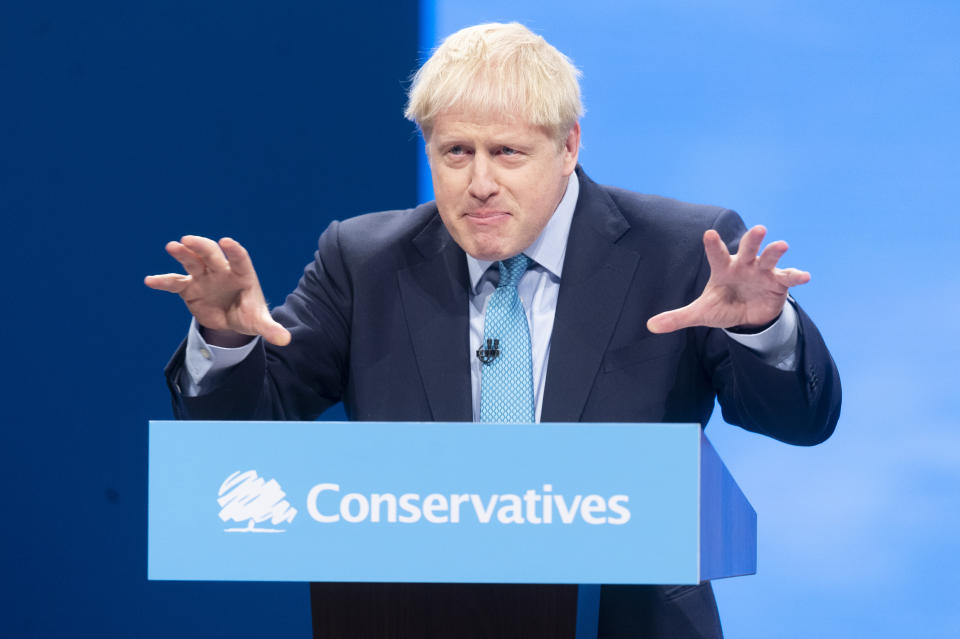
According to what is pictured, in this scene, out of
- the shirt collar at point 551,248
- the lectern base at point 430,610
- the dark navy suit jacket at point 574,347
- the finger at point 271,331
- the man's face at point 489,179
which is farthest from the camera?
the shirt collar at point 551,248

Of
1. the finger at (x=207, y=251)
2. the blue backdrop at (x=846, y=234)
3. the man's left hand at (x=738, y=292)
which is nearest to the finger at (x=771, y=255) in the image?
the man's left hand at (x=738, y=292)

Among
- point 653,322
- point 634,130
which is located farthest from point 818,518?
point 653,322

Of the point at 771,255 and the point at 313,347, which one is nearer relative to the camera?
the point at 771,255

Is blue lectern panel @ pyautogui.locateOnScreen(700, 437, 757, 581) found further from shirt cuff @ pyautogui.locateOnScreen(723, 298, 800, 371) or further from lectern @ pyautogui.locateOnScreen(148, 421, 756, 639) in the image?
shirt cuff @ pyautogui.locateOnScreen(723, 298, 800, 371)

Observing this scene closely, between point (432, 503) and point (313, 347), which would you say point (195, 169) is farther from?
point (432, 503)

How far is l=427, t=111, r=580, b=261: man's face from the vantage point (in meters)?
1.58

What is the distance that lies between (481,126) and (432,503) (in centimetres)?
73

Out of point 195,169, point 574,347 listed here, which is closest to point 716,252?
point 574,347

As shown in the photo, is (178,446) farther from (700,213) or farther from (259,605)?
(259,605)

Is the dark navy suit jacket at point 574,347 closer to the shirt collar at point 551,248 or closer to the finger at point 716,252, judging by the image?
the shirt collar at point 551,248

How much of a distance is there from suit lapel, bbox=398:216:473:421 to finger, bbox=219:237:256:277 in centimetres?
34

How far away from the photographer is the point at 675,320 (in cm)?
133

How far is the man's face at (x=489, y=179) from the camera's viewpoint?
1580mm

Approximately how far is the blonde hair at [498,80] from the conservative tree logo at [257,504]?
2.42 ft
